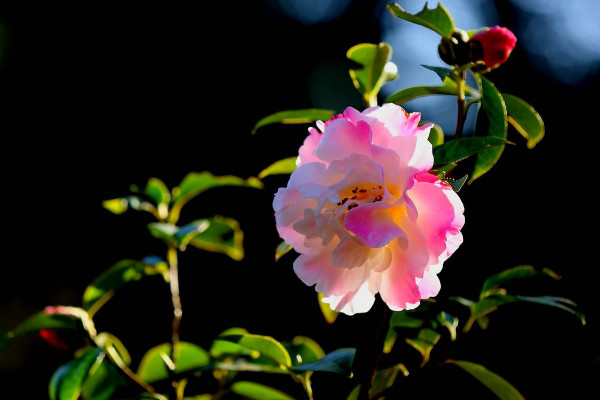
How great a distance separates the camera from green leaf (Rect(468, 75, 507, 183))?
2.15 feet

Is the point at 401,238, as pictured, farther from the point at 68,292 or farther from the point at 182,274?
the point at 68,292

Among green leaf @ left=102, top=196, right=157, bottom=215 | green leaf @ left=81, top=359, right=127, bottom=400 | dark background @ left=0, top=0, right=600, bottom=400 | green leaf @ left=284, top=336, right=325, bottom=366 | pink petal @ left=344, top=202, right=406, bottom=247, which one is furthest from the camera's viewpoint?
dark background @ left=0, top=0, right=600, bottom=400

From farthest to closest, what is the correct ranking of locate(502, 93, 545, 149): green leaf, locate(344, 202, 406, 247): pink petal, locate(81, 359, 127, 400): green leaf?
locate(81, 359, 127, 400): green leaf < locate(502, 93, 545, 149): green leaf < locate(344, 202, 406, 247): pink petal

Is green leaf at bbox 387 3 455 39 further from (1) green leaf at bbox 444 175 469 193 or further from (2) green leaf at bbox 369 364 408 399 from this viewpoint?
(2) green leaf at bbox 369 364 408 399

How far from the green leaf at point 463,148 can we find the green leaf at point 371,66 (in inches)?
8.4

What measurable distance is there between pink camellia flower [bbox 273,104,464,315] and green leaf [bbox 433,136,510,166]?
50mm

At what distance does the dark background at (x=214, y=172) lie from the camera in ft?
7.27

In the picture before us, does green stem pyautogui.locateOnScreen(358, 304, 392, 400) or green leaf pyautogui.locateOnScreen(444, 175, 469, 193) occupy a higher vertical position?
green leaf pyautogui.locateOnScreen(444, 175, 469, 193)

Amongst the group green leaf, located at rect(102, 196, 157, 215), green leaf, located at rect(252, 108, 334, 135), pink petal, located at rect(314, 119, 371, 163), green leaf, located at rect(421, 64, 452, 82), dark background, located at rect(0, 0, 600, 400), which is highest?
green leaf, located at rect(421, 64, 452, 82)

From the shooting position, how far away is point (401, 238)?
1.76ft

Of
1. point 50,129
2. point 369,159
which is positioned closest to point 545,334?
point 369,159

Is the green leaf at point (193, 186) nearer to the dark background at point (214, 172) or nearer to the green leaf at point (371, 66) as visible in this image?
the green leaf at point (371, 66)

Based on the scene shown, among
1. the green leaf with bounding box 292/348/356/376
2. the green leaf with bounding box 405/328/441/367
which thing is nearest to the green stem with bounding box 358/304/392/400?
the green leaf with bounding box 292/348/356/376

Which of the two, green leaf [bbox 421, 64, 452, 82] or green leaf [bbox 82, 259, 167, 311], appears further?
green leaf [bbox 82, 259, 167, 311]
